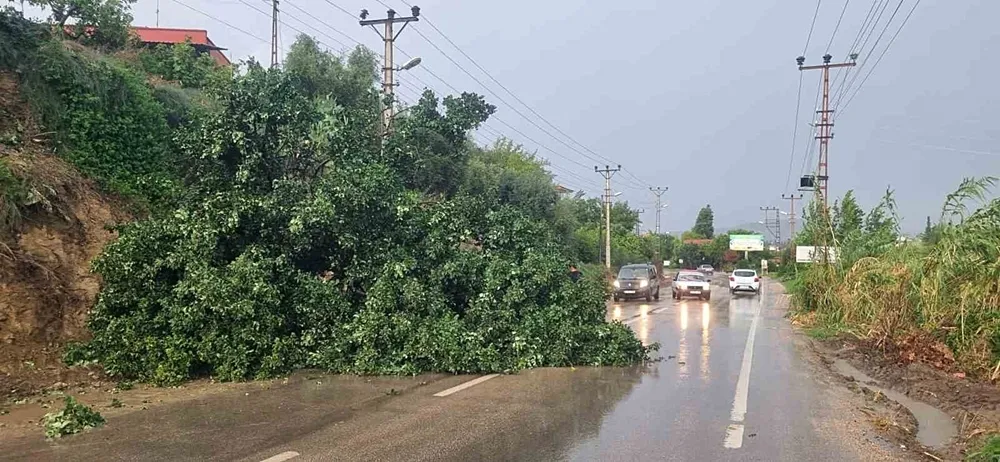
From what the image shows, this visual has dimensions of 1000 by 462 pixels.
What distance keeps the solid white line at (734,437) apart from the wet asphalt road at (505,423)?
1cm

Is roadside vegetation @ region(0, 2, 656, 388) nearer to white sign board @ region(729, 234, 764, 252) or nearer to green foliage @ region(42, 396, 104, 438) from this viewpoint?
green foliage @ region(42, 396, 104, 438)

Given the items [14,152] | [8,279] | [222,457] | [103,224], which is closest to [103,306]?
[8,279]

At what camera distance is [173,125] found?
17.5 metres

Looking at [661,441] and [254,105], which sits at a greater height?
[254,105]

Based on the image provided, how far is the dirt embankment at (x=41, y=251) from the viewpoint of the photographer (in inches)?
418

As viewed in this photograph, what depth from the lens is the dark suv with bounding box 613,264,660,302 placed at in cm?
3541

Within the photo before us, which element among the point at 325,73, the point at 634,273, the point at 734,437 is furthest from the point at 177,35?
the point at 734,437

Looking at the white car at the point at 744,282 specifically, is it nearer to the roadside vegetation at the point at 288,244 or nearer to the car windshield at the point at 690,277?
the car windshield at the point at 690,277

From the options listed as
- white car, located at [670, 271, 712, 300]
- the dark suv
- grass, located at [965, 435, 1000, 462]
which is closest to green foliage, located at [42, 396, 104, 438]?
grass, located at [965, 435, 1000, 462]

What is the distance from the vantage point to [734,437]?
792 centimetres

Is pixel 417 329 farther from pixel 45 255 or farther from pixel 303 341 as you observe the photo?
pixel 45 255

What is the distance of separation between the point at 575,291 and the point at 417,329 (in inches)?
120

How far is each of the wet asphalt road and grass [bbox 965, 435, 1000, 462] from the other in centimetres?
90

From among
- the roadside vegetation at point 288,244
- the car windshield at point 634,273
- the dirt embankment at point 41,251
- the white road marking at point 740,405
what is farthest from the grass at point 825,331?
the dirt embankment at point 41,251
